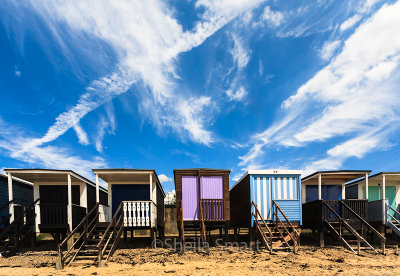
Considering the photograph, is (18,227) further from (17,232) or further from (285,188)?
(285,188)

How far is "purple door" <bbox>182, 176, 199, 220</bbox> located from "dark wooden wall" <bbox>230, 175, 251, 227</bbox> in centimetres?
253

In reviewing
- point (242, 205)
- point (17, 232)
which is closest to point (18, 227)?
point (17, 232)

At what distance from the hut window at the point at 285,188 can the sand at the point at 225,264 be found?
240 centimetres

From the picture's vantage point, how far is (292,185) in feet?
38.3

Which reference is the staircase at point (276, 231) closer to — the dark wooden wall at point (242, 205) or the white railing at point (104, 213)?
the dark wooden wall at point (242, 205)

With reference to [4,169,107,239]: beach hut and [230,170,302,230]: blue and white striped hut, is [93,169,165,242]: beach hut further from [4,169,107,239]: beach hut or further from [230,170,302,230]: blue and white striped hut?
[230,170,302,230]: blue and white striped hut

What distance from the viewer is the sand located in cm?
745

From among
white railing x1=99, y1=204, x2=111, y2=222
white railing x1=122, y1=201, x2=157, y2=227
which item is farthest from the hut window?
white railing x1=99, y1=204, x2=111, y2=222

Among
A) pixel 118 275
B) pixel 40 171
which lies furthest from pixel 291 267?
pixel 40 171

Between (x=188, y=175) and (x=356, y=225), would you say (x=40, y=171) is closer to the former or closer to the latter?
(x=188, y=175)

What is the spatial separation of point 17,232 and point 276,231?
11840mm

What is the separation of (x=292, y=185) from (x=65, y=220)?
11015mm

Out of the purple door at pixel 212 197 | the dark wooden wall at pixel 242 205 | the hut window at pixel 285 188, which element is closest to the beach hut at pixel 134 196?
the purple door at pixel 212 197

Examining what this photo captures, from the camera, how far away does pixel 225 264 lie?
8172 millimetres
